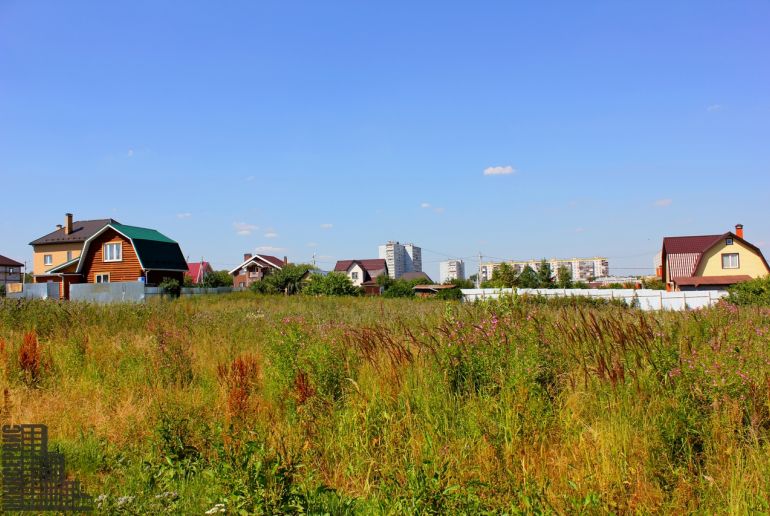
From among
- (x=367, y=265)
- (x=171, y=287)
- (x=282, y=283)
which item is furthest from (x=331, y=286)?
(x=367, y=265)

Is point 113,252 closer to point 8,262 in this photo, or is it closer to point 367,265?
point 8,262

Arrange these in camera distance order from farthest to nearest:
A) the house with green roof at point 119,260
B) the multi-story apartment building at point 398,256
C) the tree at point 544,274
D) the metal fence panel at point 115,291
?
the multi-story apartment building at point 398,256 → the tree at point 544,274 → the house with green roof at point 119,260 → the metal fence panel at point 115,291

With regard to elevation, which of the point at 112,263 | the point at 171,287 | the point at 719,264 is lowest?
the point at 171,287

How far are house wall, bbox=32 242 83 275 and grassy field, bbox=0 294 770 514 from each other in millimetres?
53214

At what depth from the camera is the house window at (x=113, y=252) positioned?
3734 cm

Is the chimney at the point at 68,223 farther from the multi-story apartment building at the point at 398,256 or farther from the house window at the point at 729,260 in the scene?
the multi-story apartment building at the point at 398,256

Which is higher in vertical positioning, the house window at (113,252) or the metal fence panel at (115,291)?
the house window at (113,252)

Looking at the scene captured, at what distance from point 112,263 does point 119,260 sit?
2.65 ft

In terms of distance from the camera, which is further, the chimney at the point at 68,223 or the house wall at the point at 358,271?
the house wall at the point at 358,271

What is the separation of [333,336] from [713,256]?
4379 cm

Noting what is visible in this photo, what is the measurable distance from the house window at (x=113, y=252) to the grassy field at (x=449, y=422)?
35173 millimetres

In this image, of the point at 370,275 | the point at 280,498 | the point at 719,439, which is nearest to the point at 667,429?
the point at 719,439

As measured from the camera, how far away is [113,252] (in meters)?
37.7

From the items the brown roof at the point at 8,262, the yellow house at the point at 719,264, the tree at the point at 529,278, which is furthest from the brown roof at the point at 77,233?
the yellow house at the point at 719,264
